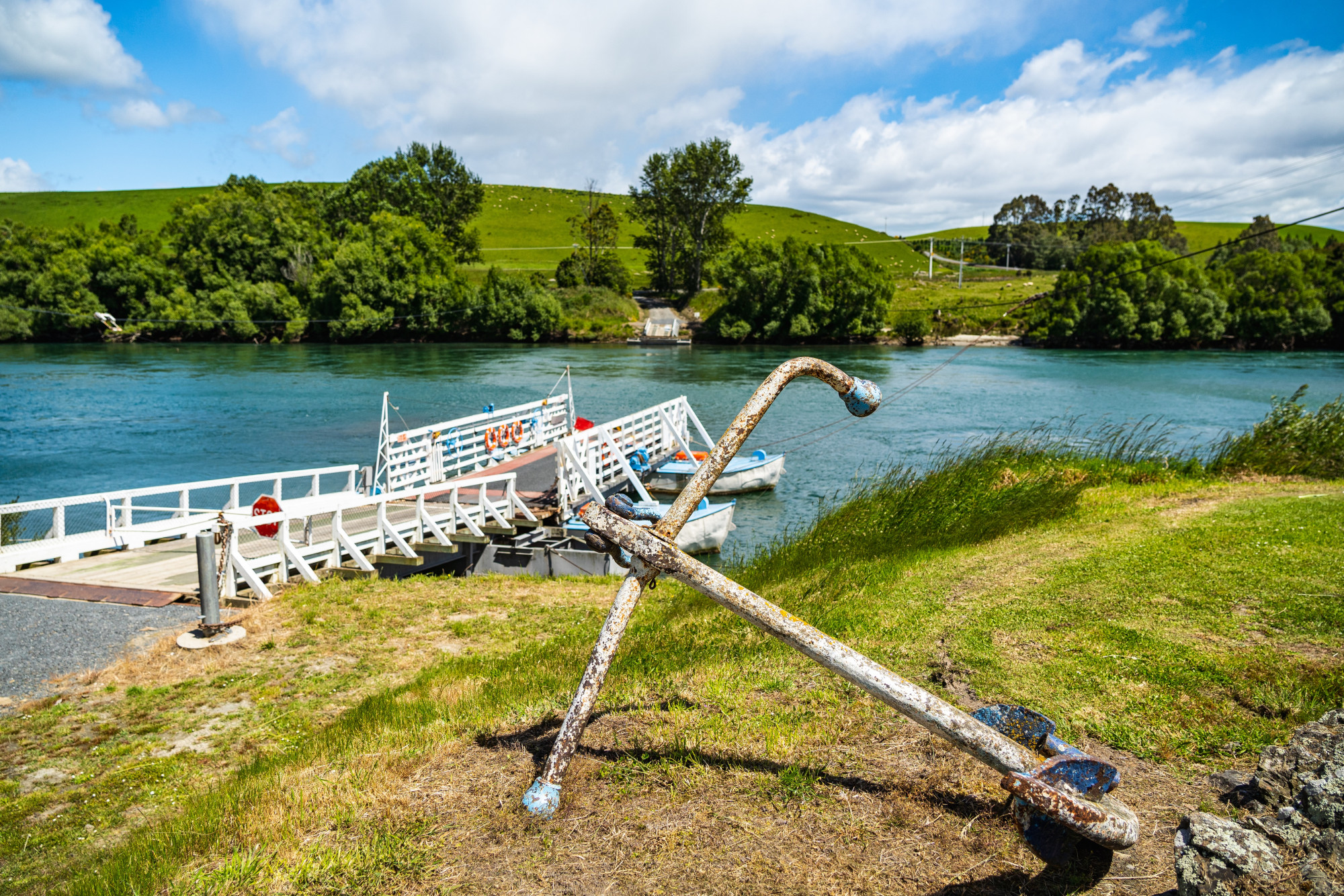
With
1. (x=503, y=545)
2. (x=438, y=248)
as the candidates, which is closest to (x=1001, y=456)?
(x=503, y=545)

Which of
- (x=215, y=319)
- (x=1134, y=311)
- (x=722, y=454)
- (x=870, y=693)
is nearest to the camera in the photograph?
(x=870, y=693)

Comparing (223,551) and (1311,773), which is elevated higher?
(1311,773)

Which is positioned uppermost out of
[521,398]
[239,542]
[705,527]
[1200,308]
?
[1200,308]

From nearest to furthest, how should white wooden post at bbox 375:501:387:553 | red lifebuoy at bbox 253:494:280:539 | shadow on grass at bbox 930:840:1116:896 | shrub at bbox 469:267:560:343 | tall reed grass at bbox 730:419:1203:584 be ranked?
shadow on grass at bbox 930:840:1116:896, tall reed grass at bbox 730:419:1203:584, red lifebuoy at bbox 253:494:280:539, white wooden post at bbox 375:501:387:553, shrub at bbox 469:267:560:343

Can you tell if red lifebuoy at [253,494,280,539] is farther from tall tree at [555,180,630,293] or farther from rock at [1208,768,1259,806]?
tall tree at [555,180,630,293]

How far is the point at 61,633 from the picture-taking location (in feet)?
30.8

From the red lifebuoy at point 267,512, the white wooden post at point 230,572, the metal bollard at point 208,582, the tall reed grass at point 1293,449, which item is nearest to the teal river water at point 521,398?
the tall reed grass at point 1293,449

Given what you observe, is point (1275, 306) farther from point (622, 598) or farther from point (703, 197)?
point (622, 598)

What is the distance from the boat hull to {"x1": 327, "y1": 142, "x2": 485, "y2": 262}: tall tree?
304 ft

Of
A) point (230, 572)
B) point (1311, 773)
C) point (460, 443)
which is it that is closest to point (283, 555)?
point (230, 572)

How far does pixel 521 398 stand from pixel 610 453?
26.6 metres

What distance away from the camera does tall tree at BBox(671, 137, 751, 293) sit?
105 m

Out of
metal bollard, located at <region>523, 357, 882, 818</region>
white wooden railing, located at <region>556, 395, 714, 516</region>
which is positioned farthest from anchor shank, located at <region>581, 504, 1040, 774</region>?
white wooden railing, located at <region>556, 395, 714, 516</region>

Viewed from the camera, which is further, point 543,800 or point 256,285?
point 256,285
